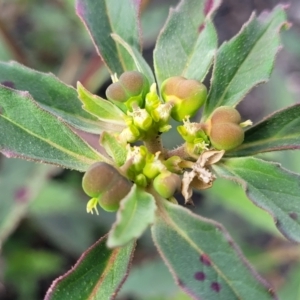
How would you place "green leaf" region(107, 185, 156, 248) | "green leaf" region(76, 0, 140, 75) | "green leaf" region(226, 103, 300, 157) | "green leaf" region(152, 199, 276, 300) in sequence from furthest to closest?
"green leaf" region(76, 0, 140, 75) → "green leaf" region(226, 103, 300, 157) → "green leaf" region(152, 199, 276, 300) → "green leaf" region(107, 185, 156, 248)

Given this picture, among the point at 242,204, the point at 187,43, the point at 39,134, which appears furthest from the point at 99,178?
the point at 242,204

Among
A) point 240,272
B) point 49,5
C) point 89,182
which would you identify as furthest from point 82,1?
point 49,5

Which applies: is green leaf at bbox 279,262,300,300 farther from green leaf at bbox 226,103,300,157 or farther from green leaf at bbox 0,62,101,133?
green leaf at bbox 0,62,101,133

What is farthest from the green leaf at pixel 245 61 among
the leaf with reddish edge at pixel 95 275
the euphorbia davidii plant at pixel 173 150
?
the leaf with reddish edge at pixel 95 275

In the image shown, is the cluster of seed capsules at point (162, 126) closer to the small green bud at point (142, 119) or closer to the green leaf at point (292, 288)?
the small green bud at point (142, 119)

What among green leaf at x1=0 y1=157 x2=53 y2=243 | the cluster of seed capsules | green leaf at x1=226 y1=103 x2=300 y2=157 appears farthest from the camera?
green leaf at x1=0 y1=157 x2=53 y2=243

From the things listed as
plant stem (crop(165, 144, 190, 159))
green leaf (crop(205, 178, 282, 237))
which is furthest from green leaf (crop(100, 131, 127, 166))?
green leaf (crop(205, 178, 282, 237))

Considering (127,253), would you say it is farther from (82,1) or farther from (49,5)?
(49,5)
